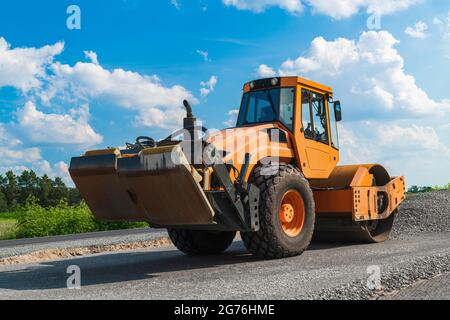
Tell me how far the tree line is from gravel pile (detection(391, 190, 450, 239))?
50.7m

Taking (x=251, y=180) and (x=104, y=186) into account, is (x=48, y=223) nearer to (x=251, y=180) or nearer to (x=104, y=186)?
(x=104, y=186)

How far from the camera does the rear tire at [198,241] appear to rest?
9594mm

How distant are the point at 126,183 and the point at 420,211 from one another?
1039 cm

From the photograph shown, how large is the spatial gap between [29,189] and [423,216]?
59888mm

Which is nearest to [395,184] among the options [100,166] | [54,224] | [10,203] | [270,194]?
[270,194]

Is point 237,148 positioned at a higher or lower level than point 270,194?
higher

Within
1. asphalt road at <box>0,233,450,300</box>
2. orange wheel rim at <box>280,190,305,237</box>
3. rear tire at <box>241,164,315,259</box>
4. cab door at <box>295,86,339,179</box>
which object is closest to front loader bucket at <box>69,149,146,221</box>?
asphalt road at <box>0,233,450,300</box>

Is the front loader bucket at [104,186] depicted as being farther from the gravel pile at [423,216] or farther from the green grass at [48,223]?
the green grass at [48,223]

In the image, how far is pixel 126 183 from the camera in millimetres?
7461

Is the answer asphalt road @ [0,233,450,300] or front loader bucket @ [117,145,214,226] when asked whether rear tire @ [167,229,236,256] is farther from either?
front loader bucket @ [117,145,214,226]

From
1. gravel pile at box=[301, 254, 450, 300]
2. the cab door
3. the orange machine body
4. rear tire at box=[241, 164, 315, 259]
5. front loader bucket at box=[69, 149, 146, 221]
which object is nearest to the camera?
gravel pile at box=[301, 254, 450, 300]

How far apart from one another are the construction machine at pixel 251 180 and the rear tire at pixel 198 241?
18mm

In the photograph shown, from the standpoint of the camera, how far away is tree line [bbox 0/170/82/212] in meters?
63.7

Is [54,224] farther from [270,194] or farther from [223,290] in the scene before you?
[223,290]
